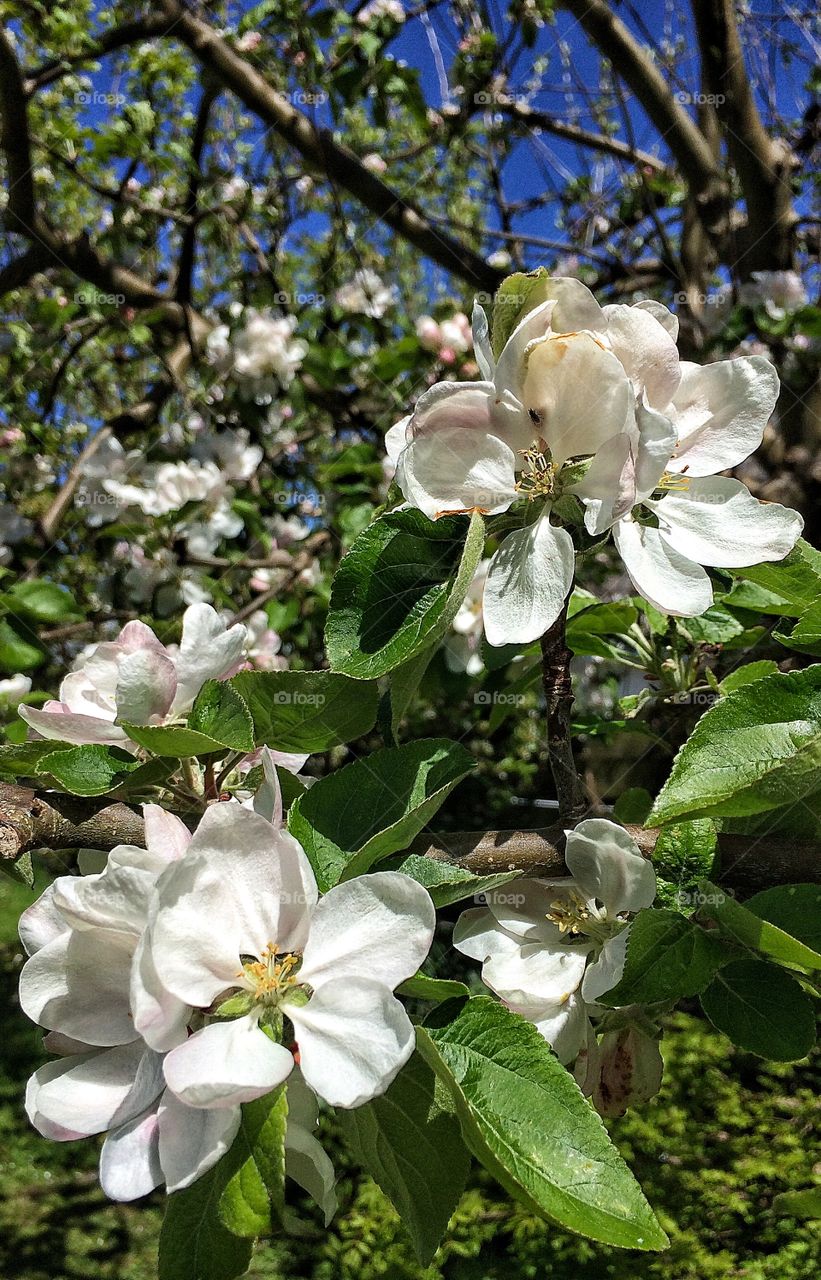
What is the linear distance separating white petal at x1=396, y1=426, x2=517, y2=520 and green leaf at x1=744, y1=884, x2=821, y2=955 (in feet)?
1.04

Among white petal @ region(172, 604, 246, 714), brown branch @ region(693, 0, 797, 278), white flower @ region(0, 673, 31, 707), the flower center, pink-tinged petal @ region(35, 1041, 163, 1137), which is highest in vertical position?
brown branch @ region(693, 0, 797, 278)

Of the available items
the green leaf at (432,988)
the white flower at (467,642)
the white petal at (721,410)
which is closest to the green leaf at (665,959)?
the green leaf at (432,988)

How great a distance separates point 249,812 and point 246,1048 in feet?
0.43

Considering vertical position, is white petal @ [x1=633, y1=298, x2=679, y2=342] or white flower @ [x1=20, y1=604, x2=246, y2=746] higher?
white petal @ [x1=633, y1=298, x2=679, y2=342]

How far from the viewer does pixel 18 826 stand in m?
0.69

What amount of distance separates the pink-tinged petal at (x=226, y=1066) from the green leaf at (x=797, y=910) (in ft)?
1.09

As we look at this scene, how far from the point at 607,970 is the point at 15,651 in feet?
4.59

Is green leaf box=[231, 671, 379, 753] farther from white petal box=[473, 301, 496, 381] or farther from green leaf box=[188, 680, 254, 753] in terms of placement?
white petal box=[473, 301, 496, 381]

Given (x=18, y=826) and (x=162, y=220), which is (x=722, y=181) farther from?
(x=18, y=826)

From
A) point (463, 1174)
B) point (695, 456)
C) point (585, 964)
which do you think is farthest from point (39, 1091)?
point (695, 456)

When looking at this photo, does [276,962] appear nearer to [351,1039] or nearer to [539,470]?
[351,1039]

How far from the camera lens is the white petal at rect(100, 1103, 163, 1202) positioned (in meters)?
0.57

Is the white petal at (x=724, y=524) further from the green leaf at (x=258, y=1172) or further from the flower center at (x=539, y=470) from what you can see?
the green leaf at (x=258, y=1172)

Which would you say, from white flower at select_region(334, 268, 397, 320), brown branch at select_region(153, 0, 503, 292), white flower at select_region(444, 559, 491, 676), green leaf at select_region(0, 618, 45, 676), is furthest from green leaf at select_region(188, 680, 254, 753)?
white flower at select_region(334, 268, 397, 320)
